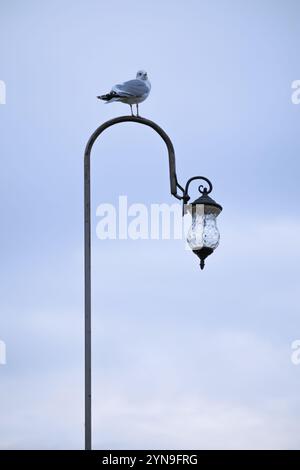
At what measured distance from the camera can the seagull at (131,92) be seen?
1599 cm

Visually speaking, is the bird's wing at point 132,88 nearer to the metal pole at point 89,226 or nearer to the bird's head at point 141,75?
the bird's head at point 141,75

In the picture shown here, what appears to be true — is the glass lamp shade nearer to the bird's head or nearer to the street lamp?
the street lamp

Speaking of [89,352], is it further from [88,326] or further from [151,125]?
[151,125]

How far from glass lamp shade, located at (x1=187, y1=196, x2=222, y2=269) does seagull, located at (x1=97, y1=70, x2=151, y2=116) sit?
2.26 metres

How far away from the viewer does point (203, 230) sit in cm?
1438

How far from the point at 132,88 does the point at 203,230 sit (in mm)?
3159

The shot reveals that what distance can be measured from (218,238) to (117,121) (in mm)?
2127

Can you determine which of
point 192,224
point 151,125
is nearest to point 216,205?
point 192,224

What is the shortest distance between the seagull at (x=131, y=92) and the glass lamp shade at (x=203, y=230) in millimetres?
2255

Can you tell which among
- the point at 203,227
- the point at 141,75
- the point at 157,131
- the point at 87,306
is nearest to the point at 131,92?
the point at 141,75

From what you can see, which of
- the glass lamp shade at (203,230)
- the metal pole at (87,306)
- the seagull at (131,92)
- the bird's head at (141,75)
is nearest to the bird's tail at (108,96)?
the seagull at (131,92)

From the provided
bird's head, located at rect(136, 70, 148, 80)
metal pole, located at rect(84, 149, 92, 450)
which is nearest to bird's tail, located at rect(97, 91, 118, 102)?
bird's head, located at rect(136, 70, 148, 80)

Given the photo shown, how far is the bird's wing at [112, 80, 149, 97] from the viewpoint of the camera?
16.1 m

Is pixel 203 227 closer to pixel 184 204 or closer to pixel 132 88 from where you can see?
pixel 184 204
